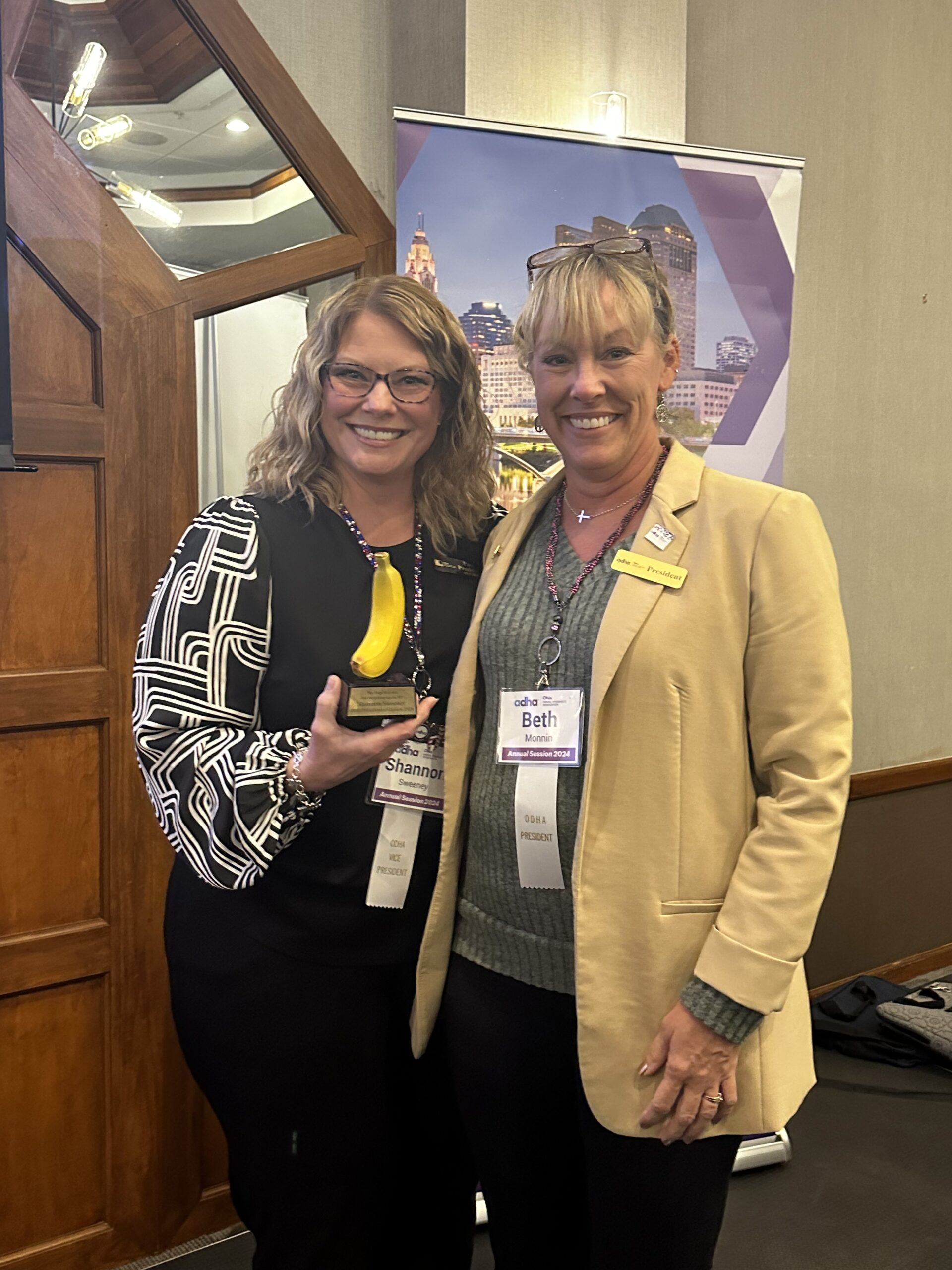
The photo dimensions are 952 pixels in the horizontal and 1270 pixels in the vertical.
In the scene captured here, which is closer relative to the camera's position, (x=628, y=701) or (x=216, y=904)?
(x=628, y=701)

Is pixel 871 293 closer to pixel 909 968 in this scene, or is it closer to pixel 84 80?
pixel 909 968

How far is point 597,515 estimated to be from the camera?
1400mm

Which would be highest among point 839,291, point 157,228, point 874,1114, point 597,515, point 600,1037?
point 839,291

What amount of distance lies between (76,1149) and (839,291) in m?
3.02

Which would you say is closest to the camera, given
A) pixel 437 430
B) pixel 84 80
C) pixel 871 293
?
pixel 437 430

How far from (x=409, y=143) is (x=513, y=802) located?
1.41 meters

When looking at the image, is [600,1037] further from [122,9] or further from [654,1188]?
[122,9]

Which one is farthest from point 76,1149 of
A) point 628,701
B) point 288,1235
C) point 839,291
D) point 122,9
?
point 839,291

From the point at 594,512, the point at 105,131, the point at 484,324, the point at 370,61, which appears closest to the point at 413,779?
the point at 594,512

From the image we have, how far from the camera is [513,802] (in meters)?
1.32

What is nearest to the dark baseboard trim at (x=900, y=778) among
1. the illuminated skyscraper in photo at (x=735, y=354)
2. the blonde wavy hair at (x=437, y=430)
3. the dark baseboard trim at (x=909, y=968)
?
the dark baseboard trim at (x=909, y=968)

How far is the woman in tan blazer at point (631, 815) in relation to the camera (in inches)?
46.9

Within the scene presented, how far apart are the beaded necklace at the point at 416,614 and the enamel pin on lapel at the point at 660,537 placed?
37 centimetres

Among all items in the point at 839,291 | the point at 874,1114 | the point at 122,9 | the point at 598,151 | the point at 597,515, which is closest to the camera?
the point at 597,515
